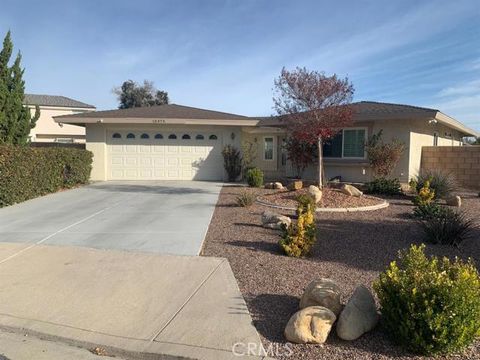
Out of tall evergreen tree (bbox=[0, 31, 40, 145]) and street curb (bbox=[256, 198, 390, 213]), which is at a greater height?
tall evergreen tree (bbox=[0, 31, 40, 145])

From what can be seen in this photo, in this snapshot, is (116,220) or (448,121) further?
(448,121)

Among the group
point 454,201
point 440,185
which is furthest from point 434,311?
point 440,185

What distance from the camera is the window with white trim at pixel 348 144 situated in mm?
17312

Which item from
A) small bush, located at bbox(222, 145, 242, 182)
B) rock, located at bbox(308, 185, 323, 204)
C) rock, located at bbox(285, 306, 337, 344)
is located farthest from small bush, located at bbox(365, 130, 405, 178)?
rock, located at bbox(285, 306, 337, 344)

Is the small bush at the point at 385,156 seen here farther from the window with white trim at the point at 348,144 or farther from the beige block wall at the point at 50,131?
the beige block wall at the point at 50,131

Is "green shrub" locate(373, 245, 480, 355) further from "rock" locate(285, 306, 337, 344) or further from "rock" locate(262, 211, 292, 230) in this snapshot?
"rock" locate(262, 211, 292, 230)

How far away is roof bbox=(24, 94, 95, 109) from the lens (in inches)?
1604

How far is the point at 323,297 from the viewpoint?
4.32 m

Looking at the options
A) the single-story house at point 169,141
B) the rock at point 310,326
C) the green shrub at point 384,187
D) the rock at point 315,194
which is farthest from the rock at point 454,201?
the rock at point 310,326

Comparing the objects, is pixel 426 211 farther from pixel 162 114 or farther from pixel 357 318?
pixel 162 114

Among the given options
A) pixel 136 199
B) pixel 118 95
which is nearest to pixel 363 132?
pixel 136 199

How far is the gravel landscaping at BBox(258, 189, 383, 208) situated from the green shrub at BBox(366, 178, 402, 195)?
250 centimetres

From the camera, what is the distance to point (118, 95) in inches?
1980

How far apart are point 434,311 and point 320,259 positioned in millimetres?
3081
